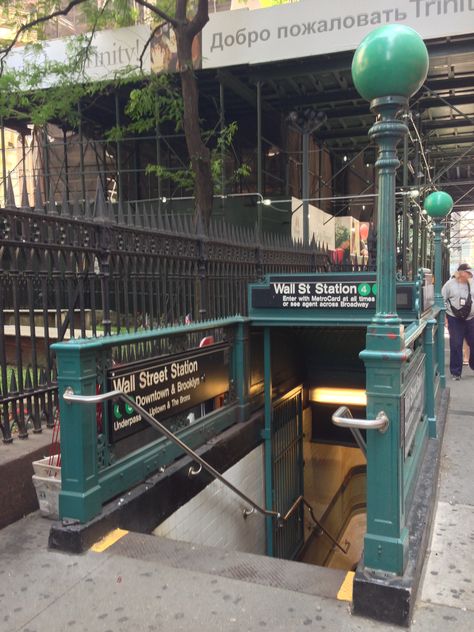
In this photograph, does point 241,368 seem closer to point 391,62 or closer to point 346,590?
point 346,590

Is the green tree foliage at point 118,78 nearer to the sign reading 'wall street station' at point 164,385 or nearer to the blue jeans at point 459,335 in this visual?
the blue jeans at point 459,335

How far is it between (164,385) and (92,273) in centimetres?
113

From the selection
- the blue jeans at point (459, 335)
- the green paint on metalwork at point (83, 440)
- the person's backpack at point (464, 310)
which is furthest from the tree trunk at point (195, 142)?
the green paint on metalwork at point (83, 440)

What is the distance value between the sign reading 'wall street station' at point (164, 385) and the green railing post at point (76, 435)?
274 millimetres

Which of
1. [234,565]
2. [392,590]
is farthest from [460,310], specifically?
[392,590]

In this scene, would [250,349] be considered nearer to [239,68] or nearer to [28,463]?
[28,463]

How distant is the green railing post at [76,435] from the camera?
3186 millimetres

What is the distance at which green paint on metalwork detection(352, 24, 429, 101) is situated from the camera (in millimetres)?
2475

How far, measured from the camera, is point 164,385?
4.09 meters

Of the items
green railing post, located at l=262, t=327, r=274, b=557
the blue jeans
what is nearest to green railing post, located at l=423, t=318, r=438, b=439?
green railing post, located at l=262, t=327, r=274, b=557

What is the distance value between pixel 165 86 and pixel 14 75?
335cm

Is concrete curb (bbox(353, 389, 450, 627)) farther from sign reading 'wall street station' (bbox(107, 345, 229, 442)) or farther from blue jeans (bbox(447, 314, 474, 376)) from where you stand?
blue jeans (bbox(447, 314, 474, 376))

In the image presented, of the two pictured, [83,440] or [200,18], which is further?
[200,18]

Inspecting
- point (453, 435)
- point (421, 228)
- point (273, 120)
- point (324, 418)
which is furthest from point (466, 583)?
point (421, 228)
